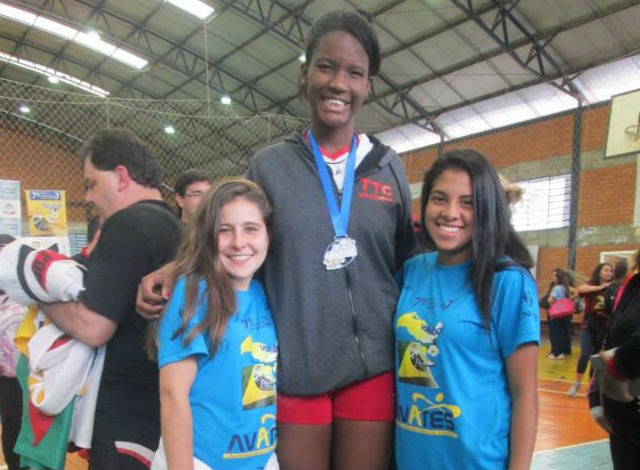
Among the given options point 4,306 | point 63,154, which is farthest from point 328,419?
point 63,154

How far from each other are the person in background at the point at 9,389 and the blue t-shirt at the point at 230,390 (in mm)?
1838

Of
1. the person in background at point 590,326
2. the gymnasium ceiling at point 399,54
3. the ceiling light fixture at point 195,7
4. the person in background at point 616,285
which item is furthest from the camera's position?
the ceiling light fixture at point 195,7

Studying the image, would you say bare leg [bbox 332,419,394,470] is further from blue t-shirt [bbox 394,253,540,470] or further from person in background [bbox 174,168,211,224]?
person in background [bbox 174,168,211,224]

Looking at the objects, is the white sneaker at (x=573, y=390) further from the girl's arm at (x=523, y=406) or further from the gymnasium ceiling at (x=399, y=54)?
the gymnasium ceiling at (x=399, y=54)

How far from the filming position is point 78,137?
1312 centimetres

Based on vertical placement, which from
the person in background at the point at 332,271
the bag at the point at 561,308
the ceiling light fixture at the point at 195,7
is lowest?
the bag at the point at 561,308

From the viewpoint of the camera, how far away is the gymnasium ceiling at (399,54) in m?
9.63

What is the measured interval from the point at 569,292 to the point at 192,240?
9372mm

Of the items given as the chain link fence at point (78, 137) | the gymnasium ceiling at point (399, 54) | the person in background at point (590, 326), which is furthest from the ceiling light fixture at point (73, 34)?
the person in background at point (590, 326)

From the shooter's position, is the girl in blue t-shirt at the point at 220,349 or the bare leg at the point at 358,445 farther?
the bare leg at the point at 358,445

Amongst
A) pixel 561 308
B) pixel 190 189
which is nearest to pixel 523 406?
pixel 190 189

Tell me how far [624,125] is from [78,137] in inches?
480

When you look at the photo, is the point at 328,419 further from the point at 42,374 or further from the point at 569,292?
the point at 569,292

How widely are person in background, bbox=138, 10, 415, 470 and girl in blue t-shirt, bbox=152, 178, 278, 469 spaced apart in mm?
62
